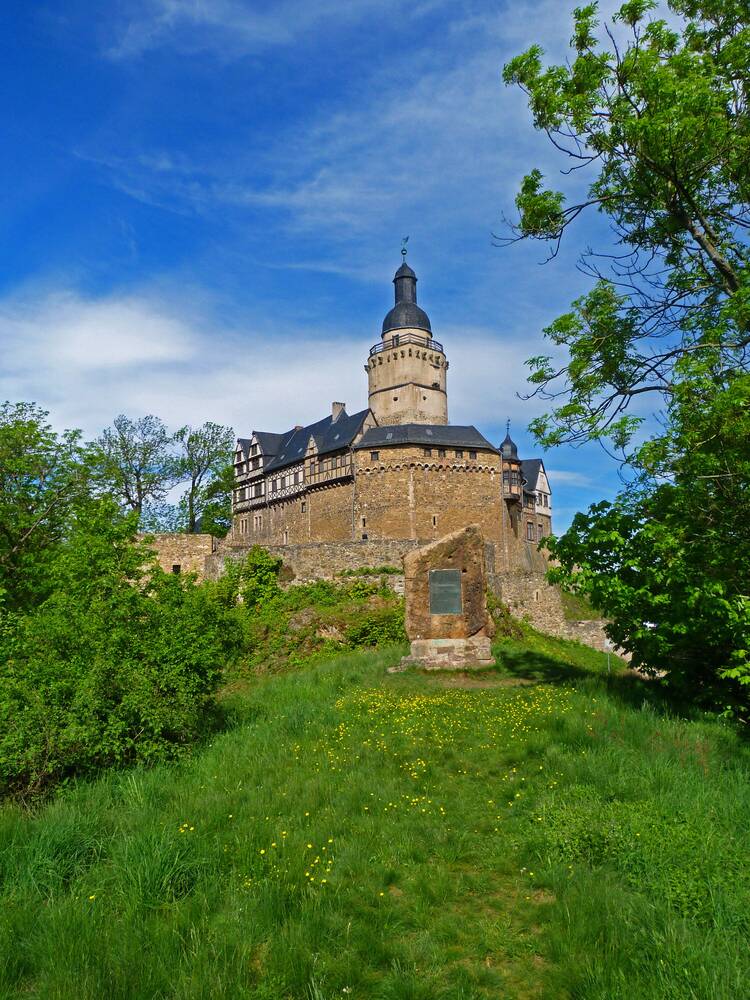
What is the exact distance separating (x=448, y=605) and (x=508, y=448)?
37712 millimetres

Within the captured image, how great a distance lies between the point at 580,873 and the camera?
4863 mm

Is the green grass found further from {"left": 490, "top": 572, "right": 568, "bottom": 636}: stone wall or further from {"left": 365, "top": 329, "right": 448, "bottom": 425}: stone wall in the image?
{"left": 365, "top": 329, "right": 448, "bottom": 425}: stone wall

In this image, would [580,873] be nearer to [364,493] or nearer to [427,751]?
[427,751]

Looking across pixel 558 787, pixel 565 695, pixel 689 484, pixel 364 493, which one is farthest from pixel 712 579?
pixel 364 493

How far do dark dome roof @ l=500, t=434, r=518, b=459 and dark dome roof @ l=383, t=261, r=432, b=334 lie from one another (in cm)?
1195

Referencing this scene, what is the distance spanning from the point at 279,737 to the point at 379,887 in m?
4.02

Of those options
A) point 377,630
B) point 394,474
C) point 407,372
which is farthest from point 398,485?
point 377,630

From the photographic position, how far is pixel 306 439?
49.3 meters

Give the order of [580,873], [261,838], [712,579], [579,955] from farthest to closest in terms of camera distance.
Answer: [712,579]
[261,838]
[580,873]
[579,955]

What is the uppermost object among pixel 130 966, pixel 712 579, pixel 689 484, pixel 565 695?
pixel 689 484

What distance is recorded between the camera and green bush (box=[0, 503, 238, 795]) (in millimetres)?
7562

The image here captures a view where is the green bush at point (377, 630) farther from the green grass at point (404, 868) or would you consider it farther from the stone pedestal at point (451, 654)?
the green grass at point (404, 868)

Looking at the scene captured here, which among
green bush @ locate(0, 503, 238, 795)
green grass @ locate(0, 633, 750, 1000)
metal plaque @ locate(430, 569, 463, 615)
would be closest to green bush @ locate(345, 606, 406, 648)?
metal plaque @ locate(430, 569, 463, 615)

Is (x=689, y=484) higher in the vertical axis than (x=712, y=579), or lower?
higher
